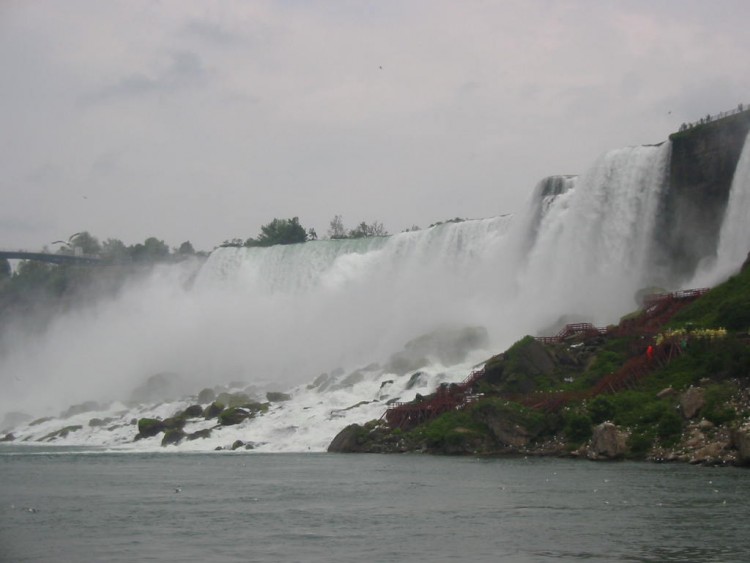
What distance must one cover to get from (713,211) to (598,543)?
3096 centimetres

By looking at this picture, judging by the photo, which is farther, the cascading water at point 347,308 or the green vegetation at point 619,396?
the cascading water at point 347,308

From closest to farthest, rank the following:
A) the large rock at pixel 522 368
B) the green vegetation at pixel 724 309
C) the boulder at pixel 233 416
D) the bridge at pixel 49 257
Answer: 1. the green vegetation at pixel 724 309
2. the large rock at pixel 522 368
3. the boulder at pixel 233 416
4. the bridge at pixel 49 257

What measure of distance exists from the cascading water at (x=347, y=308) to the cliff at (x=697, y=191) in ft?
2.56

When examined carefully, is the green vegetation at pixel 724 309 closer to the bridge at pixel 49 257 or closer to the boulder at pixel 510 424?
the boulder at pixel 510 424

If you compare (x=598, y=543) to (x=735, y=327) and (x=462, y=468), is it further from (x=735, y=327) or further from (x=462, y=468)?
(x=735, y=327)

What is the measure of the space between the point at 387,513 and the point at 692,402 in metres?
12.0

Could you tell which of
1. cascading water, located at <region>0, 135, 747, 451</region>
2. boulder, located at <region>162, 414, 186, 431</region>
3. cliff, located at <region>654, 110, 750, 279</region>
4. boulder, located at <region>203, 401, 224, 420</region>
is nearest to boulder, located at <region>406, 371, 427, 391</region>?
cascading water, located at <region>0, 135, 747, 451</region>

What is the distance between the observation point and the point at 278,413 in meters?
48.9

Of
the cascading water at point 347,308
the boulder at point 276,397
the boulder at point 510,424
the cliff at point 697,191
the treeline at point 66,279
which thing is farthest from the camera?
the treeline at point 66,279

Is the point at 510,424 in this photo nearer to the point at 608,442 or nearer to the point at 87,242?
the point at 608,442

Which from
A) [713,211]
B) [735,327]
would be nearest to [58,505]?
[735,327]

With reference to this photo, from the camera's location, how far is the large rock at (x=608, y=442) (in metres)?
32.7

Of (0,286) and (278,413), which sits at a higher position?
(0,286)

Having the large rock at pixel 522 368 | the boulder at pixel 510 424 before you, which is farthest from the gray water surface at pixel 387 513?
the large rock at pixel 522 368
